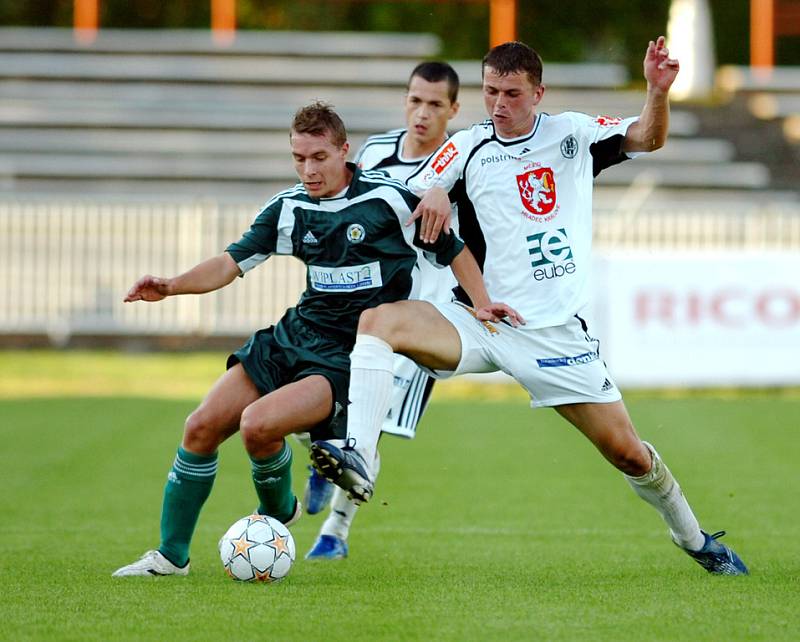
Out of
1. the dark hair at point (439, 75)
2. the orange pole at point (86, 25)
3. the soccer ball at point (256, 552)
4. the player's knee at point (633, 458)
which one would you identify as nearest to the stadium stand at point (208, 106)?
the orange pole at point (86, 25)

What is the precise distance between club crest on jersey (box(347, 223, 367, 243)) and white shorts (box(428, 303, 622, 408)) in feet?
1.49

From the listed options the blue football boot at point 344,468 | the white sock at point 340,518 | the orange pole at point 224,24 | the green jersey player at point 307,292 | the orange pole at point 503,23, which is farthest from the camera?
the orange pole at point 224,24

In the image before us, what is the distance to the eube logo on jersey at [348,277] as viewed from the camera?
Result: 20.2 ft

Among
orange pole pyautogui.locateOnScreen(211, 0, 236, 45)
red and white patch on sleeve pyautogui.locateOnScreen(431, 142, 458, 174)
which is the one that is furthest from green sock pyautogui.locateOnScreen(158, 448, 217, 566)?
orange pole pyautogui.locateOnScreen(211, 0, 236, 45)

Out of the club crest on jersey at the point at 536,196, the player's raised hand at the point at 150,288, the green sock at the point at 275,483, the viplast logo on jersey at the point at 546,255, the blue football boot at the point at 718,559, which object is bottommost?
the blue football boot at the point at 718,559

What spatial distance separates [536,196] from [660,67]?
0.76m

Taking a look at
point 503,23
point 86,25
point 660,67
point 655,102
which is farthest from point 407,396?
point 86,25

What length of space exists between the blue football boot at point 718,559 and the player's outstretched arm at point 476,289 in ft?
4.27

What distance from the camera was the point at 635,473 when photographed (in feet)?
20.2

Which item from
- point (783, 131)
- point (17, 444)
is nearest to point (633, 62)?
point (783, 131)

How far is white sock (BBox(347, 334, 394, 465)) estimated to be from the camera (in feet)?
18.6

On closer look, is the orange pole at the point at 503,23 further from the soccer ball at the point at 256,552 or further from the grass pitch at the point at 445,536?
the soccer ball at the point at 256,552

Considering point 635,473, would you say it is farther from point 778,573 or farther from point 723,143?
point 723,143

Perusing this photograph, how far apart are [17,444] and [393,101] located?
13542mm
